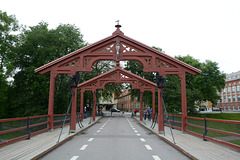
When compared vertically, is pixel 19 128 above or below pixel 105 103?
below

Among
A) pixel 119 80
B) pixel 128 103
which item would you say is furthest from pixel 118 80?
pixel 128 103

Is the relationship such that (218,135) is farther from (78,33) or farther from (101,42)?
(78,33)

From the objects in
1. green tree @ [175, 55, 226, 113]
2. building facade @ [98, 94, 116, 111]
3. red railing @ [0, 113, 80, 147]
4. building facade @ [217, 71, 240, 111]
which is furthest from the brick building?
red railing @ [0, 113, 80, 147]

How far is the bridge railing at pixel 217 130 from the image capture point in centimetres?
675

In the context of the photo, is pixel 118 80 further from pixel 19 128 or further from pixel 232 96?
pixel 232 96

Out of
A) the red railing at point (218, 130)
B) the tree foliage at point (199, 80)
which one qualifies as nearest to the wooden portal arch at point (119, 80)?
the tree foliage at point (199, 80)

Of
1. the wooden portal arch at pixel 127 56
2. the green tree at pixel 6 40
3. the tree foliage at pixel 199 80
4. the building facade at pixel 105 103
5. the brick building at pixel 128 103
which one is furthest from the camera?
the brick building at pixel 128 103

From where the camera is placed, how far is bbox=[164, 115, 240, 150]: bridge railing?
22.1ft

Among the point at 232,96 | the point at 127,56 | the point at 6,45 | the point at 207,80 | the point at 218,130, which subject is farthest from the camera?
the point at 232,96

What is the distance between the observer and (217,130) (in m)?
8.05

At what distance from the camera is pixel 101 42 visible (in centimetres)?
1211

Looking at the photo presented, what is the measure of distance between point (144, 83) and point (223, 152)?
1519 cm

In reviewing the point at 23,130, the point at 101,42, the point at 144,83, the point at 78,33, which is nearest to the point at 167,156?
the point at 23,130

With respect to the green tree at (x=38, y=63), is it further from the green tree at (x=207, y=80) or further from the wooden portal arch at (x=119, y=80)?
the green tree at (x=207, y=80)
